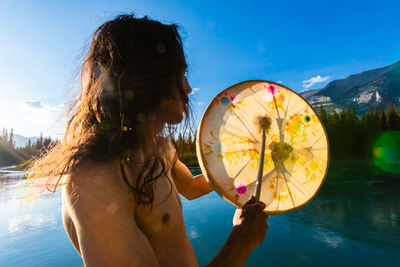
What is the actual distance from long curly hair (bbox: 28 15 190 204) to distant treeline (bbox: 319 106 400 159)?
27.0 meters

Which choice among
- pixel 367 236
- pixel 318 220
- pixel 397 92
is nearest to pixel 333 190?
pixel 318 220

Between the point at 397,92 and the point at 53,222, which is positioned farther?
the point at 397,92

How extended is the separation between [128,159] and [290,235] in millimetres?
3503

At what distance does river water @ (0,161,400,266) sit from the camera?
2.71 m

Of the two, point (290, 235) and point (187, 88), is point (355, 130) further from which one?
point (187, 88)

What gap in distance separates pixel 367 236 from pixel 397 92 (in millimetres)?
83519

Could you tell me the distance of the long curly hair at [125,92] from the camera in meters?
0.59

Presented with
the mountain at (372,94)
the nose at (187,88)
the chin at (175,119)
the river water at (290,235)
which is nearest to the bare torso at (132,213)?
the chin at (175,119)

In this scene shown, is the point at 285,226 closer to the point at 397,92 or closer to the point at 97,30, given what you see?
the point at 97,30

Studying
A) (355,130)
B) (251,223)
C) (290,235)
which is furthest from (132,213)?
(355,130)

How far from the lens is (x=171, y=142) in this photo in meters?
0.90

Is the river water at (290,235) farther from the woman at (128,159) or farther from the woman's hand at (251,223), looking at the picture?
the woman's hand at (251,223)

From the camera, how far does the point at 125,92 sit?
0.65m

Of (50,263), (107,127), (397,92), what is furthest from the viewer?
(397,92)
